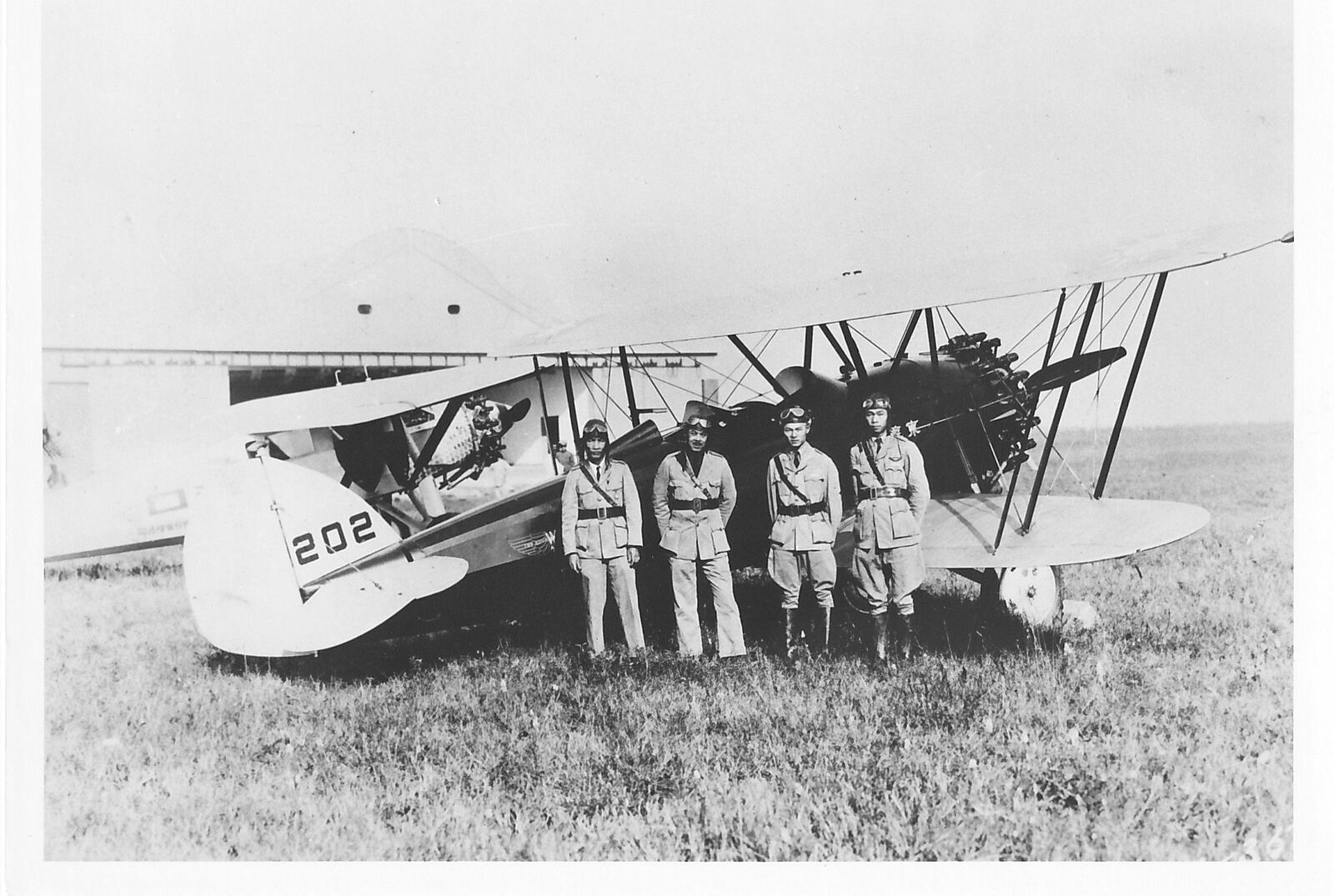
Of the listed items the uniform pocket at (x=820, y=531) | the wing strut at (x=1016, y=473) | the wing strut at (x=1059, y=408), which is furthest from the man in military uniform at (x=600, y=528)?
the wing strut at (x=1059, y=408)

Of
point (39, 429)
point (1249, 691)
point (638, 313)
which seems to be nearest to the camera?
point (1249, 691)

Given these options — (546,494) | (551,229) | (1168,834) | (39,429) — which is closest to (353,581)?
(546,494)

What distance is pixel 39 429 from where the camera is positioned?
15.1ft

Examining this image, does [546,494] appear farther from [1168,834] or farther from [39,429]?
[1168,834]

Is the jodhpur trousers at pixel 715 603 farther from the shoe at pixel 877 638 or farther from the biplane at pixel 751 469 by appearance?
the shoe at pixel 877 638

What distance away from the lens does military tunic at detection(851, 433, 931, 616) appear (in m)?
4.50

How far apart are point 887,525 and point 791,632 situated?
793 millimetres

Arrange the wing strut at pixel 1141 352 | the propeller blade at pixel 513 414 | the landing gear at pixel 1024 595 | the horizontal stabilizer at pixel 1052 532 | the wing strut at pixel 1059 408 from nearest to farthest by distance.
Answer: the wing strut at pixel 1141 352, the wing strut at pixel 1059 408, the horizontal stabilizer at pixel 1052 532, the landing gear at pixel 1024 595, the propeller blade at pixel 513 414

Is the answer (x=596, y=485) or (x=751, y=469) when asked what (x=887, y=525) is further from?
(x=596, y=485)

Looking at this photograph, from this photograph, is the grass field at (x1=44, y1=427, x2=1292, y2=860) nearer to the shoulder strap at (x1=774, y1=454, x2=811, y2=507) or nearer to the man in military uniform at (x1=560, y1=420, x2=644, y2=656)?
the man in military uniform at (x1=560, y1=420, x2=644, y2=656)

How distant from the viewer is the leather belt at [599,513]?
15.0 ft

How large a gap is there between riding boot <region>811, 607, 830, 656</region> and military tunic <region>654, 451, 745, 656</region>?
425 millimetres

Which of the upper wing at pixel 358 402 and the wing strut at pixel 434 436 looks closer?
the upper wing at pixel 358 402
